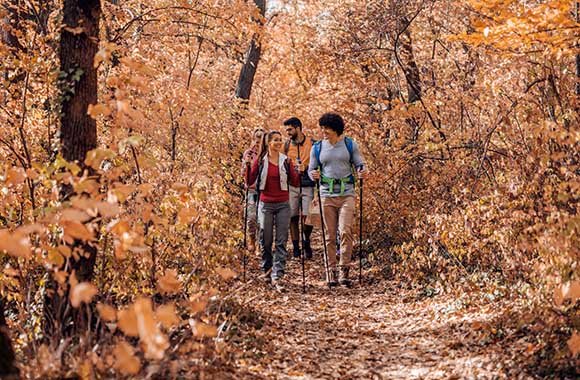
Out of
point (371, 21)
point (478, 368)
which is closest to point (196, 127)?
point (371, 21)

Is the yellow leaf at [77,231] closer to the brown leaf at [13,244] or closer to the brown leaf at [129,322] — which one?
the brown leaf at [13,244]

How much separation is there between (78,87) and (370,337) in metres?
3.71

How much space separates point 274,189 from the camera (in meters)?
8.38

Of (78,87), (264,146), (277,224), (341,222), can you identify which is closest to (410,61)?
(264,146)

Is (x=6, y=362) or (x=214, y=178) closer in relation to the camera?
(x=6, y=362)

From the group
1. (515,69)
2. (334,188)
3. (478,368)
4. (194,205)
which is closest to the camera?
(478,368)

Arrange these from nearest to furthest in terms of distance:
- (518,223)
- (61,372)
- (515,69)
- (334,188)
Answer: (61,372) → (518,223) → (515,69) → (334,188)

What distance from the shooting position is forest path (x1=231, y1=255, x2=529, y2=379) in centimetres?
519

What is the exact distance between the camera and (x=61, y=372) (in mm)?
3447

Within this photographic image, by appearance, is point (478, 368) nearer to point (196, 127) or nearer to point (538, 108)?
point (538, 108)

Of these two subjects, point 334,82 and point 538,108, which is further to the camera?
point 334,82

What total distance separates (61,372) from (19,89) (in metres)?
4.01

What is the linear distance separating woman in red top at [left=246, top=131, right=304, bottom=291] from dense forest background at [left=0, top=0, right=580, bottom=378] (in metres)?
0.52

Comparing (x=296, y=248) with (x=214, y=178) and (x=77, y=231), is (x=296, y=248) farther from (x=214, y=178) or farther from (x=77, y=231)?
(x=77, y=231)
